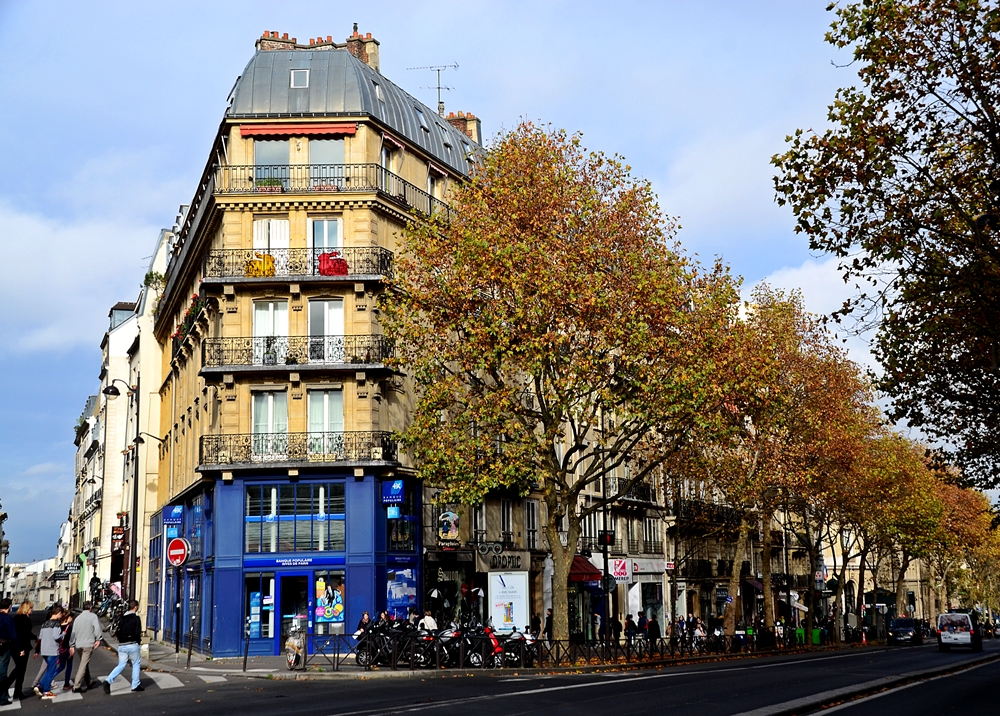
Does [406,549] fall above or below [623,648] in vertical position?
above

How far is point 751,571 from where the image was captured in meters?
74.2

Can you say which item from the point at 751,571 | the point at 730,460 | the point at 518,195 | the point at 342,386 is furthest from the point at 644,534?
the point at 518,195

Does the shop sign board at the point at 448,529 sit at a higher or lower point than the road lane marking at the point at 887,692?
higher

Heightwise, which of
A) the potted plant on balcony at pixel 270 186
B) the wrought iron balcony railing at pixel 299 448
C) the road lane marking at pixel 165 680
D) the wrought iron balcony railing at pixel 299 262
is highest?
the potted plant on balcony at pixel 270 186

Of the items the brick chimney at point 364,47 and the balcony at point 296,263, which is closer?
the balcony at point 296,263

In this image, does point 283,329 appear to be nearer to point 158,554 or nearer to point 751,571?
point 158,554

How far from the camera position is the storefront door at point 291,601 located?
33.7 meters

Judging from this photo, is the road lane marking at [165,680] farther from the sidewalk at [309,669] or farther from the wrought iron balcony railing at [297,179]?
the wrought iron balcony railing at [297,179]

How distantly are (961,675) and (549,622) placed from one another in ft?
43.7

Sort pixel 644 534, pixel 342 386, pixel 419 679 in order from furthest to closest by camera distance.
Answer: pixel 644 534 → pixel 342 386 → pixel 419 679

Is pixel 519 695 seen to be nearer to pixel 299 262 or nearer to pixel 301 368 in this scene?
pixel 301 368

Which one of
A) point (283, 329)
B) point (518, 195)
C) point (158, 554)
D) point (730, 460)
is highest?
point (518, 195)

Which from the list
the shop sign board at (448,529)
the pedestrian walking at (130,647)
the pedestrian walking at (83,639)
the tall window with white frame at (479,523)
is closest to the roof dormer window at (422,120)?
the tall window with white frame at (479,523)

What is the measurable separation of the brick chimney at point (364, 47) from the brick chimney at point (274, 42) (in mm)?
2776
